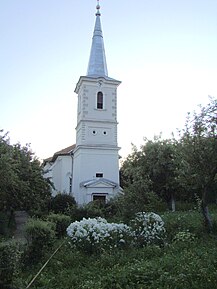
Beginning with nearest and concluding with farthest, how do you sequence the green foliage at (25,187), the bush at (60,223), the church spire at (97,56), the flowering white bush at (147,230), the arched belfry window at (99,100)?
the flowering white bush at (147,230) → the bush at (60,223) → the green foliage at (25,187) → the arched belfry window at (99,100) → the church spire at (97,56)

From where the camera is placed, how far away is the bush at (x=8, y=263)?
806 centimetres

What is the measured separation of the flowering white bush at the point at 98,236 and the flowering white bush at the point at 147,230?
1.24ft

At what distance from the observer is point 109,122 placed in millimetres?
37625

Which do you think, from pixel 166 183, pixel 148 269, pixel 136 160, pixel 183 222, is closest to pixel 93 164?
pixel 136 160

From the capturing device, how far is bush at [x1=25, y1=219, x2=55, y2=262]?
11.4 metres

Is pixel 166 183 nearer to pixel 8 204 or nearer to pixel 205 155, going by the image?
pixel 8 204

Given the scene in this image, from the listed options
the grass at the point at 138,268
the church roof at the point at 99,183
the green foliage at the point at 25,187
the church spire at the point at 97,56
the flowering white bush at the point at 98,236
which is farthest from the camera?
the church spire at the point at 97,56

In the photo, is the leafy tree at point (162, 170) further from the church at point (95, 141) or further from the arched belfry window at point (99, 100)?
the arched belfry window at point (99, 100)

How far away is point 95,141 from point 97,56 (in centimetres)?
1090

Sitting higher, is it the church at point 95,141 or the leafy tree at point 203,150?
the church at point 95,141

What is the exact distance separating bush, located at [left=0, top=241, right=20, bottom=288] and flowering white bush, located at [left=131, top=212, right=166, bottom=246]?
537cm

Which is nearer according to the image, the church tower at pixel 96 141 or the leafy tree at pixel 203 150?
the leafy tree at pixel 203 150

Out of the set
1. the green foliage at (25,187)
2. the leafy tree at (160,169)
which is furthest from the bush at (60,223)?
the leafy tree at (160,169)

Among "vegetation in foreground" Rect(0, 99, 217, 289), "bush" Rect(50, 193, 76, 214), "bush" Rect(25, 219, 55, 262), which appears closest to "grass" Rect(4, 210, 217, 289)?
"vegetation in foreground" Rect(0, 99, 217, 289)
